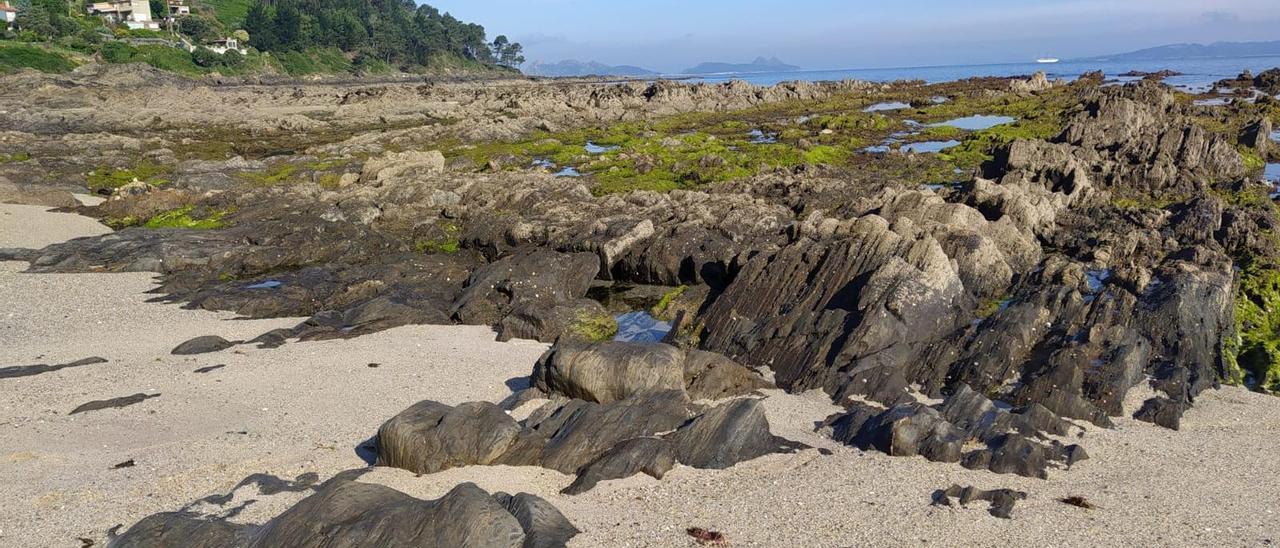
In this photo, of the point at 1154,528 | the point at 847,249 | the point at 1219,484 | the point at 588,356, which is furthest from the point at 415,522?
the point at 847,249

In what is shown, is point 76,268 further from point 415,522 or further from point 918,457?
point 918,457

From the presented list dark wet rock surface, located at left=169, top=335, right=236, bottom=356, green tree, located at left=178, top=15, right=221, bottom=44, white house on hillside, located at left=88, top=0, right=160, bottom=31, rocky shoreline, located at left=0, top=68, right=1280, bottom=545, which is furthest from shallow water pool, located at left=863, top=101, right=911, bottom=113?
white house on hillside, located at left=88, top=0, right=160, bottom=31

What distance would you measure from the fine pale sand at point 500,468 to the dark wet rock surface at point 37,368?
41 centimetres

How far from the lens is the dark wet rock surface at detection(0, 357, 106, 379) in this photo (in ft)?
75.3

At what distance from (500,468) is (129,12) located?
19089 centimetres

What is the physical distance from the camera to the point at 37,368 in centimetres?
2341

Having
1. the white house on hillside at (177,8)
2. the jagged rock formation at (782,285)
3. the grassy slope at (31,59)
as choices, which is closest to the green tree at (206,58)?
the white house on hillside at (177,8)

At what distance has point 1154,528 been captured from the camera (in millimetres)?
14562

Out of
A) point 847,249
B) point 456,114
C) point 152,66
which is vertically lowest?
point 847,249

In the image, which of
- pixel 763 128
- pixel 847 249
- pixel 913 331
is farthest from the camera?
pixel 763 128

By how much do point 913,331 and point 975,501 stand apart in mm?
8552

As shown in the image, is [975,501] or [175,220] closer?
[975,501]

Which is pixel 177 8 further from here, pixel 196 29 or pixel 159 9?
pixel 196 29

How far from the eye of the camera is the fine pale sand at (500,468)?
14672 mm
